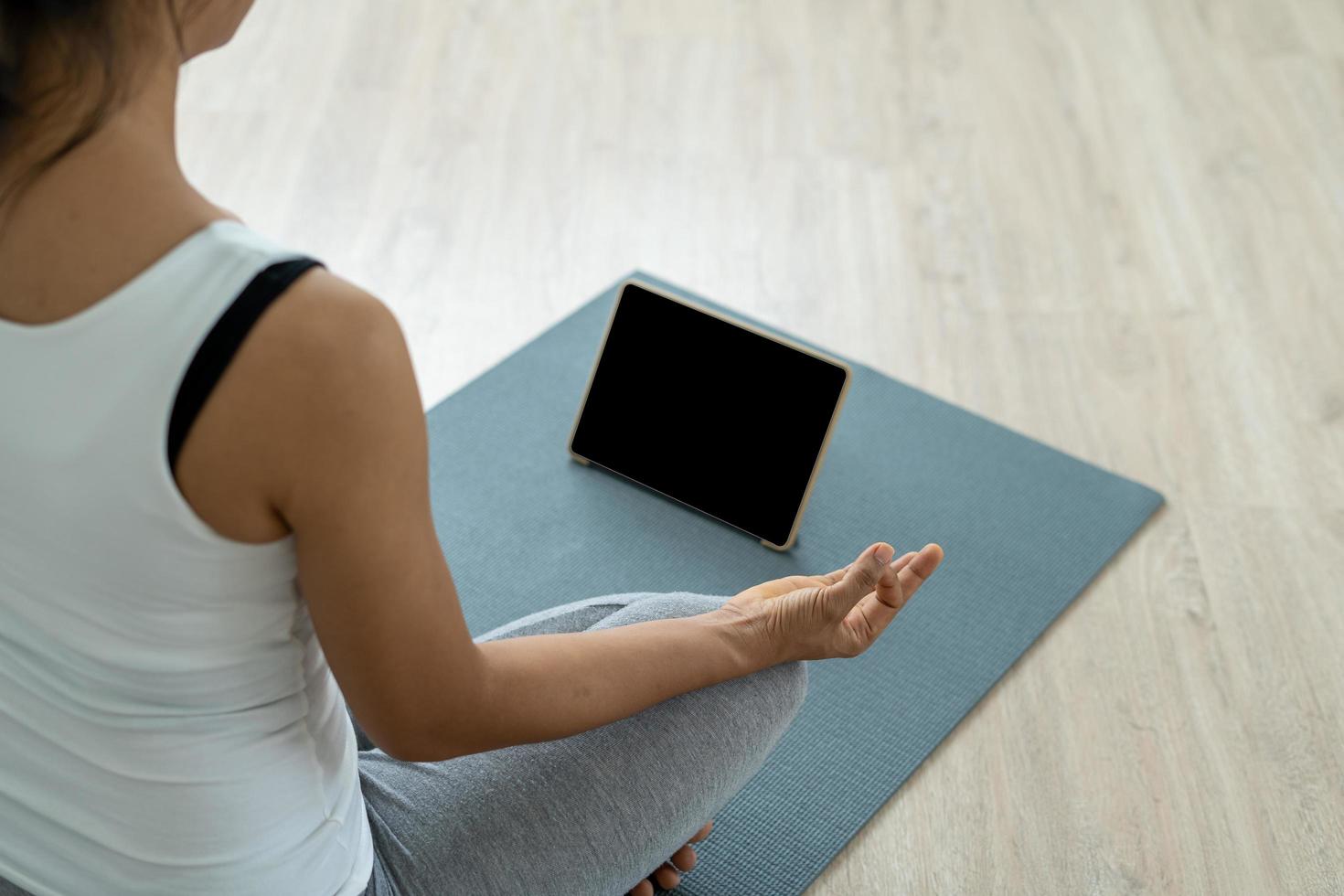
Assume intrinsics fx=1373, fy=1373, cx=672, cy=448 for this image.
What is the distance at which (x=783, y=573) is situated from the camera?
1.80 meters

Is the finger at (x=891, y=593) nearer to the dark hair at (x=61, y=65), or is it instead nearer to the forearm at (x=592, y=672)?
the forearm at (x=592, y=672)

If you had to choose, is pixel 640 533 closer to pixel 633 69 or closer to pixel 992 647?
pixel 992 647

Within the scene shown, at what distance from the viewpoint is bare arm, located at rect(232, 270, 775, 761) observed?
2.19ft

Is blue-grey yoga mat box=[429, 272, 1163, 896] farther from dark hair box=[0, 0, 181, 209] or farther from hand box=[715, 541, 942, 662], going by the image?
dark hair box=[0, 0, 181, 209]

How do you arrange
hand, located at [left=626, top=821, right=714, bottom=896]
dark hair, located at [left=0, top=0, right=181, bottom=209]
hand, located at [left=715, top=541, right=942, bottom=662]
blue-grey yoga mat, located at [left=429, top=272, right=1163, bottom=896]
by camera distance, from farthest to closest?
blue-grey yoga mat, located at [left=429, top=272, right=1163, bottom=896], hand, located at [left=626, top=821, right=714, bottom=896], hand, located at [left=715, top=541, right=942, bottom=662], dark hair, located at [left=0, top=0, right=181, bottom=209]

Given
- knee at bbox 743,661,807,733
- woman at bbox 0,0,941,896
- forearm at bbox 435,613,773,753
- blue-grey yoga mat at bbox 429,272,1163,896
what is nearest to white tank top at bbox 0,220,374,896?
woman at bbox 0,0,941,896

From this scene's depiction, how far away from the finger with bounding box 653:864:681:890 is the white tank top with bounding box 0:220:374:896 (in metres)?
0.48

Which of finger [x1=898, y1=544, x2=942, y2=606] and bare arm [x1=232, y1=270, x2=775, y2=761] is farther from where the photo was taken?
finger [x1=898, y1=544, x2=942, y2=606]

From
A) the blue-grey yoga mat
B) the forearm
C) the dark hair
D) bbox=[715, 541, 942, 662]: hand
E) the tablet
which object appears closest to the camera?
the dark hair

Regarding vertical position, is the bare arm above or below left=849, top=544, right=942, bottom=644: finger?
above

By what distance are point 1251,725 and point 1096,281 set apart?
1003mm

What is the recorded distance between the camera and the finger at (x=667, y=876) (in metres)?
1.36

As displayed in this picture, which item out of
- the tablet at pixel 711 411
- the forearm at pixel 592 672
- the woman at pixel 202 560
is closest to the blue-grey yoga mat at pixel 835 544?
the tablet at pixel 711 411

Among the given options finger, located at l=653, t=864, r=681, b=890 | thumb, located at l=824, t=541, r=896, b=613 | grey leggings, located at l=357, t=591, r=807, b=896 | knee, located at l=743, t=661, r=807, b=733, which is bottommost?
finger, located at l=653, t=864, r=681, b=890
